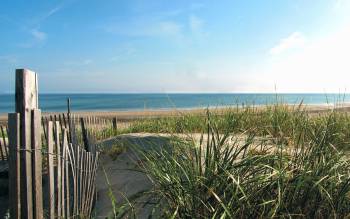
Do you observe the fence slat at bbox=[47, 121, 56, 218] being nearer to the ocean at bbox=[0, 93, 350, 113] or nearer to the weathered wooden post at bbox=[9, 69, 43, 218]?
the weathered wooden post at bbox=[9, 69, 43, 218]

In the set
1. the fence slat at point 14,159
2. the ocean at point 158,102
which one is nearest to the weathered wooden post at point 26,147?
the fence slat at point 14,159

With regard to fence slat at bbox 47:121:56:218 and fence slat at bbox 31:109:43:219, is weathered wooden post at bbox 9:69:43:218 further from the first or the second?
fence slat at bbox 47:121:56:218

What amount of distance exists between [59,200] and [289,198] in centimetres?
196

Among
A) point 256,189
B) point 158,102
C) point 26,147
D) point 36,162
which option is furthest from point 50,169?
point 158,102

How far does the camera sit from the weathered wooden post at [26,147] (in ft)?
10.5

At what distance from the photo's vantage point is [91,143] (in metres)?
7.31

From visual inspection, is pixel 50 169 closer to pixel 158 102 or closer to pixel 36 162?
pixel 36 162

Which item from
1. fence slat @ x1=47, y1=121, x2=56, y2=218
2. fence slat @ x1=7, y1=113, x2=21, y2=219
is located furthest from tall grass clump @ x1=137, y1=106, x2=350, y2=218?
fence slat @ x1=7, y1=113, x2=21, y2=219

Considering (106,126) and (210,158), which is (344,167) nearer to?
(210,158)

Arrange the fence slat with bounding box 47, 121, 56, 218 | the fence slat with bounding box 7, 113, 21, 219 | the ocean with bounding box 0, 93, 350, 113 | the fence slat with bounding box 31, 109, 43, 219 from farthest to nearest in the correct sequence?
1. the ocean with bounding box 0, 93, 350, 113
2. the fence slat with bounding box 47, 121, 56, 218
3. the fence slat with bounding box 31, 109, 43, 219
4. the fence slat with bounding box 7, 113, 21, 219

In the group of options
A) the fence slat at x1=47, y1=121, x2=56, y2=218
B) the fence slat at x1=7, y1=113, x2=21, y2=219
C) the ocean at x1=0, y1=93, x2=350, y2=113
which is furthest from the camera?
the ocean at x1=0, y1=93, x2=350, y2=113

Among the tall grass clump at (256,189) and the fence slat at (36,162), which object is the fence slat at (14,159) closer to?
the fence slat at (36,162)

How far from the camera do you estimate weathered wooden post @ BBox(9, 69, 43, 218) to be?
3.19 m

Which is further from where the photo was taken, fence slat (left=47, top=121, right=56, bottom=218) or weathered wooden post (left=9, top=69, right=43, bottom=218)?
fence slat (left=47, top=121, right=56, bottom=218)
